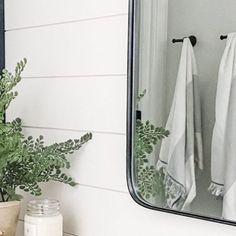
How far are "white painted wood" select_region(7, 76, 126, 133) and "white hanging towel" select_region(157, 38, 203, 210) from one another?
0.51ft

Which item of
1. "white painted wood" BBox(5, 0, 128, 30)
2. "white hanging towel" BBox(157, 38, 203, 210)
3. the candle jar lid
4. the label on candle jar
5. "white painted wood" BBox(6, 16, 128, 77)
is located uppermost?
"white painted wood" BBox(5, 0, 128, 30)

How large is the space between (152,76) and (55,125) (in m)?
0.35

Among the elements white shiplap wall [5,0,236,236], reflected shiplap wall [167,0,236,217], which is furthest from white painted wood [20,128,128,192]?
reflected shiplap wall [167,0,236,217]

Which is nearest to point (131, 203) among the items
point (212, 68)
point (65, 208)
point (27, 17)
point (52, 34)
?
point (65, 208)

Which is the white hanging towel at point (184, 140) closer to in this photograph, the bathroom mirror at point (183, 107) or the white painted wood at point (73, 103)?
the bathroom mirror at point (183, 107)

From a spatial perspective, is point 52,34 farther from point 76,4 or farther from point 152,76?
point 152,76

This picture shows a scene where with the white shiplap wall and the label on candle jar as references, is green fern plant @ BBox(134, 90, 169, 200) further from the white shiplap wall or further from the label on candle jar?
the label on candle jar

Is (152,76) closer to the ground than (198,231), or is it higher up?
higher up

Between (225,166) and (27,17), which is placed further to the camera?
(27,17)

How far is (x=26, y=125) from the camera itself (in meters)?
1.29

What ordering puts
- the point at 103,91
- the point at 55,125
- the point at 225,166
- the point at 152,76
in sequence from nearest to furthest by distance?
the point at 225,166 < the point at 152,76 < the point at 103,91 < the point at 55,125

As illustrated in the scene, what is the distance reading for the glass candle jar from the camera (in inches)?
39.5

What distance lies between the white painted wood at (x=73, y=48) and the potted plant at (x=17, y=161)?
0.15 meters

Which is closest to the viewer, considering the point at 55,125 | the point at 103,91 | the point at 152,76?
the point at 152,76
